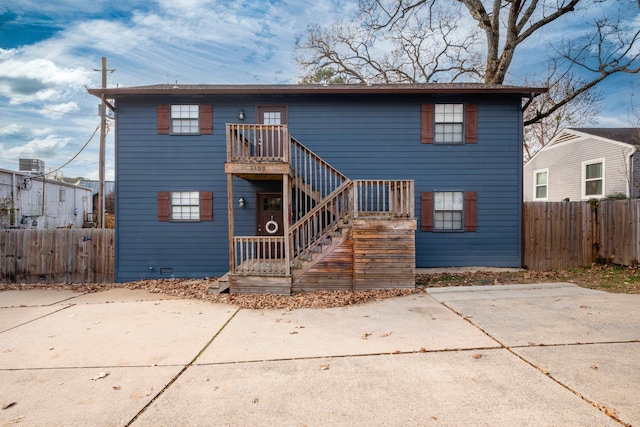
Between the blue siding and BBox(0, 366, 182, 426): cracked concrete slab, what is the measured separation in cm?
623

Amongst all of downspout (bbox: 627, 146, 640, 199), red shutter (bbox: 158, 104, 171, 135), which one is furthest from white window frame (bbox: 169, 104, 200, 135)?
downspout (bbox: 627, 146, 640, 199)

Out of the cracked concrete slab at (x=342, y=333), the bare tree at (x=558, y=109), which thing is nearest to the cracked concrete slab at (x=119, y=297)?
the cracked concrete slab at (x=342, y=333)

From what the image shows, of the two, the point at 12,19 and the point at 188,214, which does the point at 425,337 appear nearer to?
the point at 188,214

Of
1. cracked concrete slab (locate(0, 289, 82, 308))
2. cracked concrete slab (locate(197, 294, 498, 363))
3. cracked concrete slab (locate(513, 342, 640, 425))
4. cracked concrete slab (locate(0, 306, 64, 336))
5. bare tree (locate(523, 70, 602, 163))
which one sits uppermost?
bare tree (locate(523, 70, 602, 163))

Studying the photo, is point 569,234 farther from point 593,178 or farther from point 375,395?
point 375,395

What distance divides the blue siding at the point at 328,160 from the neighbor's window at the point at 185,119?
0.74 feet

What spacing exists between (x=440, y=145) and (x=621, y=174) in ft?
28.5

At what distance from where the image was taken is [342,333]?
15.3 feet

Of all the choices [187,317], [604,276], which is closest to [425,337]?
[187,317]

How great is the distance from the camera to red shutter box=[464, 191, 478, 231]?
965cm

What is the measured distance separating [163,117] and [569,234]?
12812mm

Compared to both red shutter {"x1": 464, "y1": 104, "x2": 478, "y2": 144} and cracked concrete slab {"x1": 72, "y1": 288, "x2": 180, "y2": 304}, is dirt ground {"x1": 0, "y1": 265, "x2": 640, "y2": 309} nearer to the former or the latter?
cracked concrete slab {"x1": 72, "y1": 288, "x2": 180, "y2": 304}

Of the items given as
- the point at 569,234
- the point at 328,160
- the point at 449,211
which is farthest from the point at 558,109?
the point at 328,160

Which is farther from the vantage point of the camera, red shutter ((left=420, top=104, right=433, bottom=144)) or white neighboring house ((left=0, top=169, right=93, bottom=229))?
white neighboring house ((left=0, top=169, right=93, bottom=229))
